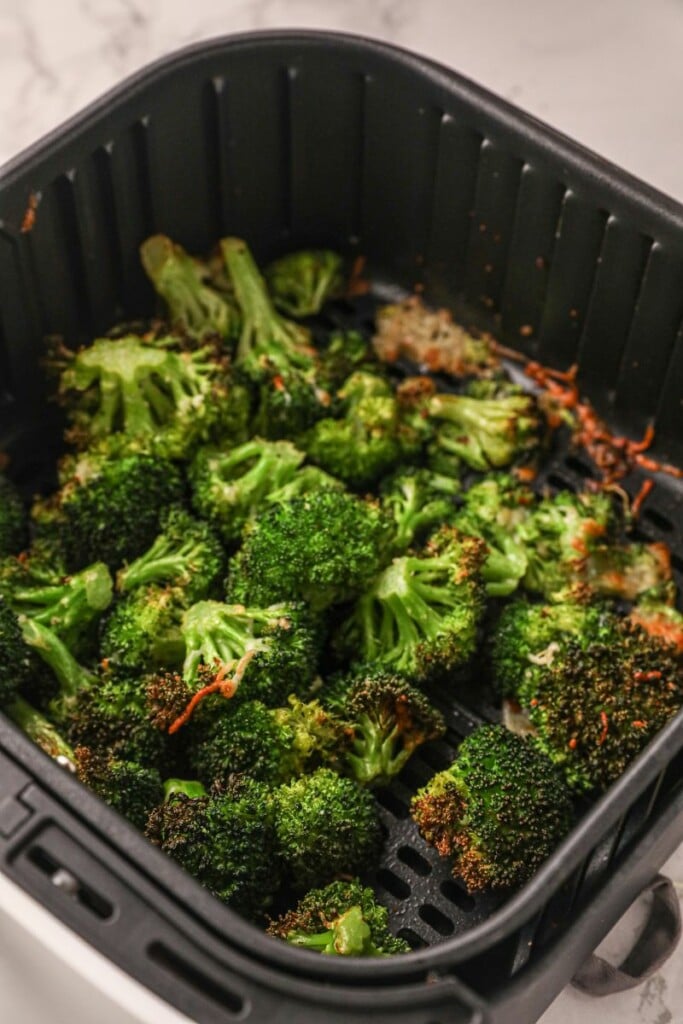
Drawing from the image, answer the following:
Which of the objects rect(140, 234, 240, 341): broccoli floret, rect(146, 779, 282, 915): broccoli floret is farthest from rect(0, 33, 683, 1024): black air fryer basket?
rect(146, 779, 282, 915): broccoli floret

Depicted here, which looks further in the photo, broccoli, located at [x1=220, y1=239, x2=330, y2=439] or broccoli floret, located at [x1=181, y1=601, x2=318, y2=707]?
broccoli, located at [x1=220, y1=239, x2=330, y2=439]

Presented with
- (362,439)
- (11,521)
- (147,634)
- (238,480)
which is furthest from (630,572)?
(11,521)

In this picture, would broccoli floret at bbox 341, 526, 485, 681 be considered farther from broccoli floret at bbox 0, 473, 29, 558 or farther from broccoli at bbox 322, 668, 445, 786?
broccoli floret at bbox 0, 473, 29, 558

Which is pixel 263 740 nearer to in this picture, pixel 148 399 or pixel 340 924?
pixel 340 924

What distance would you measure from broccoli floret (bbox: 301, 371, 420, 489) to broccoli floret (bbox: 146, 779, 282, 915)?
0.44 metres

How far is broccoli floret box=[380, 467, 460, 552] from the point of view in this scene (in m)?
1.73

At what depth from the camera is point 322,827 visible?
151 centimetres

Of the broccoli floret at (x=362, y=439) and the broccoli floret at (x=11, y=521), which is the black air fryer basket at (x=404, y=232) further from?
the broccoli floret at (x=362, y=439)

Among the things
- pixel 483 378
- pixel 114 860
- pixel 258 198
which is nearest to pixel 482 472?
pixel 483 378

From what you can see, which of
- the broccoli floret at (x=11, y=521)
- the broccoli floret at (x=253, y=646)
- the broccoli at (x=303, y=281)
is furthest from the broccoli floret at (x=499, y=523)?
the broccoli floret at (x=11, y=521)

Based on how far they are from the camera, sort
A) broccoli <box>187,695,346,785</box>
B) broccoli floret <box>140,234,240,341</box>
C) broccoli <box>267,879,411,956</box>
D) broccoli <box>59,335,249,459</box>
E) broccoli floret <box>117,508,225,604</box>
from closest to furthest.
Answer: broccoli <box>267,879,411,956</box> → broccoli <box>187,695,346,785</box> → broccoli floret <box>117,508,225,604</box> → broccoli <box>59,335,249,459</box> → broccoli floret <box>140,234,240,341</box>

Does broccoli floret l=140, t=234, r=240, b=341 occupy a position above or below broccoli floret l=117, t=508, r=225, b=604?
above

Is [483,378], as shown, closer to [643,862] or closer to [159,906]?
[643,862]

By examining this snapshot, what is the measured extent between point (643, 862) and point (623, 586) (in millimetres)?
429
